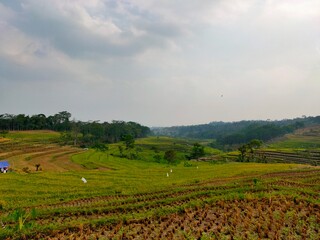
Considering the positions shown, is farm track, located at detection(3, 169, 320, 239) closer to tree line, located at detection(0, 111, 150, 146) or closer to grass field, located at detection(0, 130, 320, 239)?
grass field, located at detection(0, 130, 320, 239)

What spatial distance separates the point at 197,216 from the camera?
→ 14875mm

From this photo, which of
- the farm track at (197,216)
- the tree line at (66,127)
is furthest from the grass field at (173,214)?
the tree line at (66,127)

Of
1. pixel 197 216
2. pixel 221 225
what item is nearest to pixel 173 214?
pixel 197 216

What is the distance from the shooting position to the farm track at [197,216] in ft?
42.1

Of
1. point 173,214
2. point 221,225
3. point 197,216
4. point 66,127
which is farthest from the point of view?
point 66,127

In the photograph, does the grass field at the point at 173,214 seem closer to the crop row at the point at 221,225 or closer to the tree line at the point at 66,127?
the crop row at the point at 221,225

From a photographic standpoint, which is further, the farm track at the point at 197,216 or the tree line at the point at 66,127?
the tree line at the point at 66,127

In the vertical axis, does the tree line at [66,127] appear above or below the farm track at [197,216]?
above

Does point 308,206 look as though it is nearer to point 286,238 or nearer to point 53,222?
point 286,238

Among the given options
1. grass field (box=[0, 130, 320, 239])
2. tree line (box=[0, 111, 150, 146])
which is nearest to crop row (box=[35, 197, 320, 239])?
grass field (box=[0, 130, 320, 239])

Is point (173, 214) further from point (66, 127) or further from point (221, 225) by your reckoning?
point (66, 127)

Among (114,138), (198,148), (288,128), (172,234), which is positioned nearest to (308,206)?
(172,234)

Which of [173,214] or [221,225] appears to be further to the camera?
[173,214]

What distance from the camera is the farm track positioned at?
42.1 feet
